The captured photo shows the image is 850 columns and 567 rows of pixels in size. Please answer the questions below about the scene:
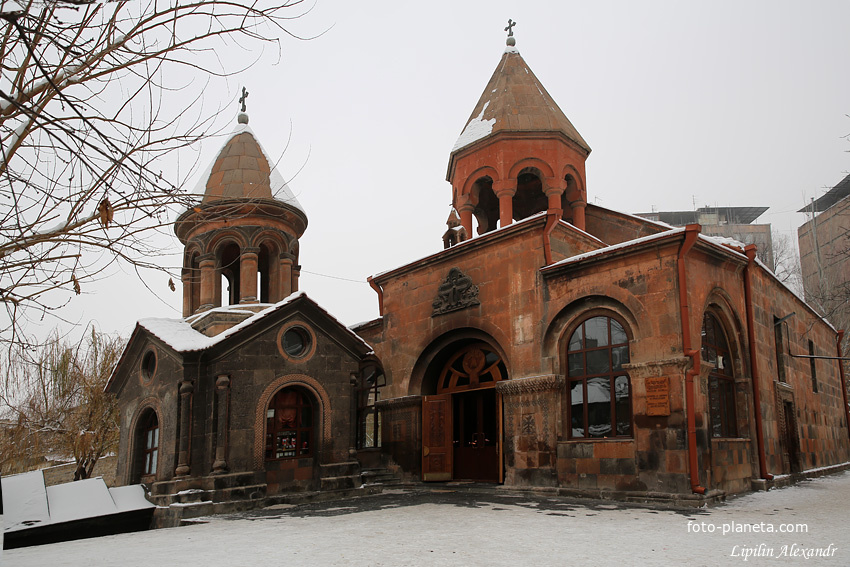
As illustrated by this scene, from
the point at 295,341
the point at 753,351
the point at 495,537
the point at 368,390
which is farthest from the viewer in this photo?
the point at 368,390

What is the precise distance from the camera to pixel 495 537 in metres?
7.84

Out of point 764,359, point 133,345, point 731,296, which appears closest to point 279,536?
point 133,345

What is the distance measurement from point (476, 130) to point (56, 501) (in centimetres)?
1257

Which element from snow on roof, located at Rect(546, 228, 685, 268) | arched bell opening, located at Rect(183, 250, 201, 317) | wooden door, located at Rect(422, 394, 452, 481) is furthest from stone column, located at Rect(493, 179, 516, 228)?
arched bell opening, located at Rect(183, 250, 201, 317)

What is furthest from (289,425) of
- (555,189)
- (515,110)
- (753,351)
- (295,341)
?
(515,110)

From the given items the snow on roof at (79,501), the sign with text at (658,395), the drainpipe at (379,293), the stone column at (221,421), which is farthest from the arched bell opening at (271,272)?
the sign with text at (658,395)

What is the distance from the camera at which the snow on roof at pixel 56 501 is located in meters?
10.4

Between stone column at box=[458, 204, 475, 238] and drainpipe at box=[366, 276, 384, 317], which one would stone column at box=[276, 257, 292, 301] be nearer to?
drainpipe at box=[366, 276, 384, 317]

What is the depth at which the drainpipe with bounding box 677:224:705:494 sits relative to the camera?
10.6m

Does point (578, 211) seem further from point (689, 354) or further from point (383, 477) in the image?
point (383, 477)

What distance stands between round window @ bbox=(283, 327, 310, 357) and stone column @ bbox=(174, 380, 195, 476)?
6.72ft

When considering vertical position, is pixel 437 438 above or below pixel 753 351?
below

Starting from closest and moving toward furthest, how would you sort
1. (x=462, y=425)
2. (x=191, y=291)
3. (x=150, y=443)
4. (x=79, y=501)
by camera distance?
(x=79, y=501)
(x=150, y=443)
(x=462, y=425)
(x=191, y=291)

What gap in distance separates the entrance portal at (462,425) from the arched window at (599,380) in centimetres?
236
